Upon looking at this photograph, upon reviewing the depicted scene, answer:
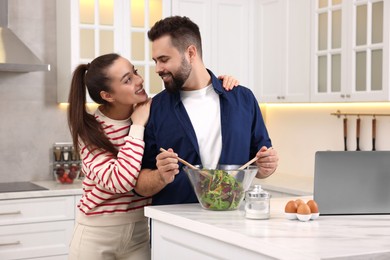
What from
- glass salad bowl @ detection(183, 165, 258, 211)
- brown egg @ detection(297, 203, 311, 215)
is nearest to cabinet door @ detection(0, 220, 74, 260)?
glass salad bowl @ detection(183, 165, 258, 211)

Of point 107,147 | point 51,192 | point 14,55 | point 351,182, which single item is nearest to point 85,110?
point 107,147

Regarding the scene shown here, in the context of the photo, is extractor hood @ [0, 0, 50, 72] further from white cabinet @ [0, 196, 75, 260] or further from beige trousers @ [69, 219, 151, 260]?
beige trousers @ [69, 219, 151, 260]

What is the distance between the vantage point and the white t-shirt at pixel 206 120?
2680mm

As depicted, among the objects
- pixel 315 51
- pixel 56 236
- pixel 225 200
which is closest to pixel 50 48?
pixel 56 236

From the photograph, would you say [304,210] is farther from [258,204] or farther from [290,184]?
[290,184]

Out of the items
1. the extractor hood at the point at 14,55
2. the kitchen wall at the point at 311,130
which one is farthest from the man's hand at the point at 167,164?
the kitchen wall at the point at 311,130

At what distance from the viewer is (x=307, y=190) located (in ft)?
14.1

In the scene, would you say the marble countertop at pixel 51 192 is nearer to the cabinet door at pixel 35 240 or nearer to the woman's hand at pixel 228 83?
the cabinet door at pixel 35 240

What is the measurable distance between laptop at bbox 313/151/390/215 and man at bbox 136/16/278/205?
33 cm

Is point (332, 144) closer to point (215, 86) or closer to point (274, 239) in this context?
point (215, 86)

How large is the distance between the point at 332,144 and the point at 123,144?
2663mm

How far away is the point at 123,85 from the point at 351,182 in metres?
0.96

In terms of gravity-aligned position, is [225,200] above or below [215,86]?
below

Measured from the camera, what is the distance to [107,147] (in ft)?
8.48
